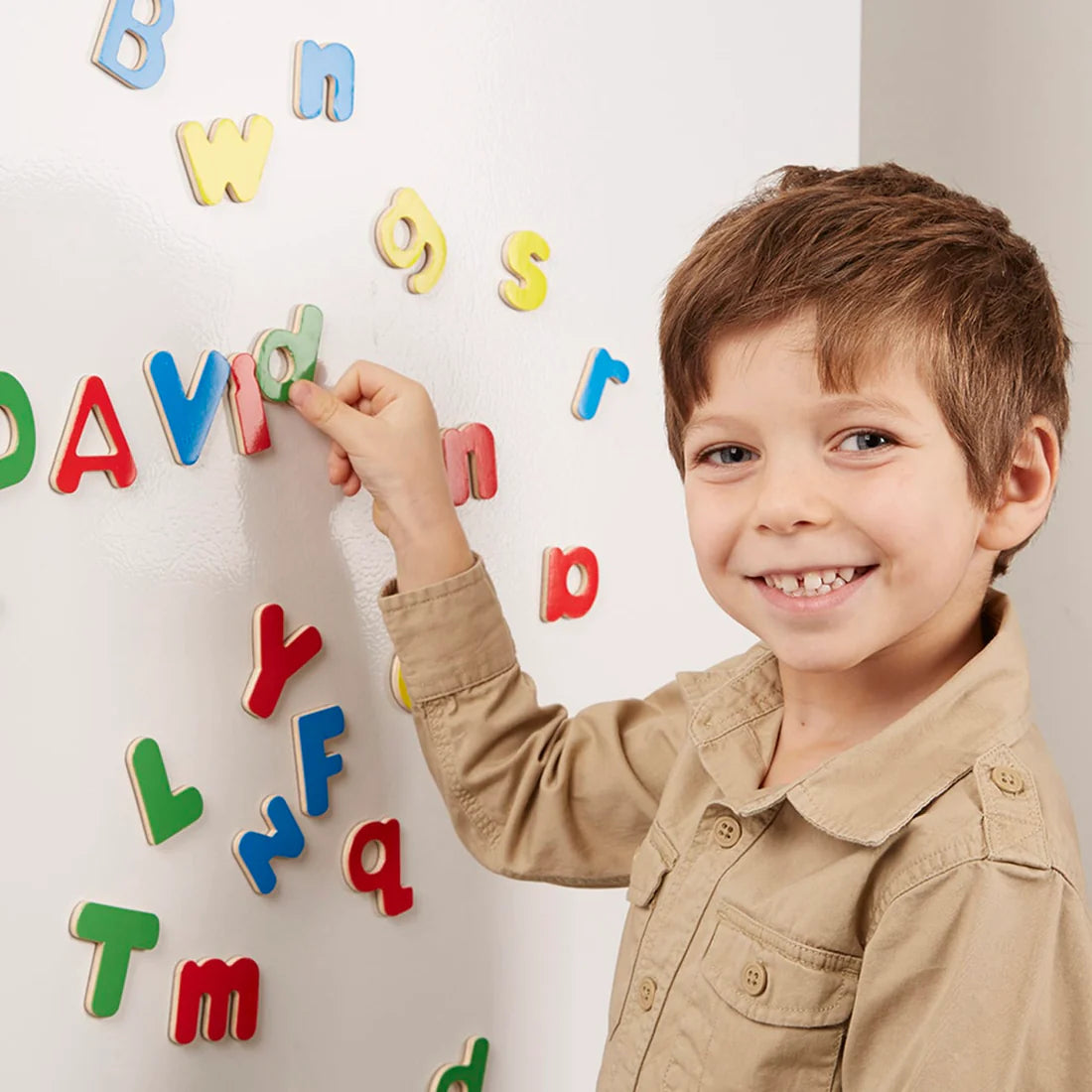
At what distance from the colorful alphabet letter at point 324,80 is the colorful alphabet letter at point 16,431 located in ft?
0.68

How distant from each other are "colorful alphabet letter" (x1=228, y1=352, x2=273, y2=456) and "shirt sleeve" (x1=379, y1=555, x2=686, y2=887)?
0.38 ft

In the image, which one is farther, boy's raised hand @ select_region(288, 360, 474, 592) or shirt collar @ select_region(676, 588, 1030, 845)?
boy's raised hand @ select_region(288, 360, 474, 592)

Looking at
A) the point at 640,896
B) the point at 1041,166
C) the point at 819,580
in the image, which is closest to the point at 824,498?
the point at 819,580

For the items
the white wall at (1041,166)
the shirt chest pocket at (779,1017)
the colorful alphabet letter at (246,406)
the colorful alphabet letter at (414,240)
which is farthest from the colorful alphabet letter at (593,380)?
the white wall at (1041,166)

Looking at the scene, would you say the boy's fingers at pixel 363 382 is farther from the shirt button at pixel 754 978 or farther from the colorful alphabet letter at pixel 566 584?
the shirt button at pixel 754 978

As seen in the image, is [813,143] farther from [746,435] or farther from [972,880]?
[972,880]

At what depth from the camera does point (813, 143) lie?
3.34ft

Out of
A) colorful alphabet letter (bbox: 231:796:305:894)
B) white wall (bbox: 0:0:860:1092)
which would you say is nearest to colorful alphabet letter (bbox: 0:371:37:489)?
white wall (bbox: 0:0:860:1092)

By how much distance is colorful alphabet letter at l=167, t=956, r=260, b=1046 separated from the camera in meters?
0.71

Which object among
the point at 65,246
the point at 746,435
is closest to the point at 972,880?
the point at 746,435

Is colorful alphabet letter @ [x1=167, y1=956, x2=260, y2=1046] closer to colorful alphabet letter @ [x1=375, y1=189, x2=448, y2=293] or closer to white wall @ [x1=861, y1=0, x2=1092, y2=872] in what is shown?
colorful alphabet letter @ [x1=375, y1=189, x2=448, y2=293]

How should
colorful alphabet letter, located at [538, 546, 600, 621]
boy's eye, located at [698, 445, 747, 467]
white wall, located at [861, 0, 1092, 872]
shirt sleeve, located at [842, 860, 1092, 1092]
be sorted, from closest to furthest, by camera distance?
shirt sleeve, located at [842, 860, 1092, 1092] < boy's eye, located at [698, 445, 747, 467] < colorful alphabet letter, located at [538, 546, 600, 621] < white wall, located at [861, 0, 1092, 872]

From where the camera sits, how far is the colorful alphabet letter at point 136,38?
637 mm

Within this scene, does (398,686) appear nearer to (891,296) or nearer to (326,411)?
(326,411)
